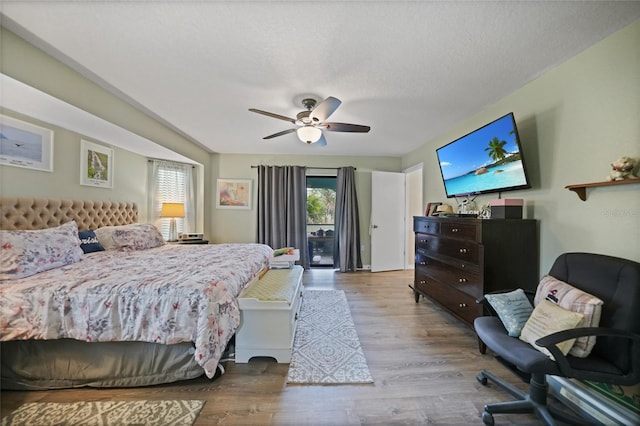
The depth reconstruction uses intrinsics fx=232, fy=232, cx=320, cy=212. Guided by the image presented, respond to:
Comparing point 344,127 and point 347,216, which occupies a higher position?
point 344,127

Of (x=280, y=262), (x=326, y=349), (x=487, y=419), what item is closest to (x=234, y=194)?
(x=280, y=262)

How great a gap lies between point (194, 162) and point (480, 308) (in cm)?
486

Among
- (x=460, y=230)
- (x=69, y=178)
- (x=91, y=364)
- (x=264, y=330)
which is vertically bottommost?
(x=91, y=364)

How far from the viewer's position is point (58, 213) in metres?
2.61

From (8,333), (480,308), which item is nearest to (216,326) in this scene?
(8,333)

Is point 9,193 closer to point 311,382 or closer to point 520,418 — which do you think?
point 311,382

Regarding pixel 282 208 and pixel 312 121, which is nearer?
pixel 312 121

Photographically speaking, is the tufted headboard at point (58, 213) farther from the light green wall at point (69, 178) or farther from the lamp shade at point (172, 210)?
the lamp shade at point (172, 210)

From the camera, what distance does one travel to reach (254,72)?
2080mm

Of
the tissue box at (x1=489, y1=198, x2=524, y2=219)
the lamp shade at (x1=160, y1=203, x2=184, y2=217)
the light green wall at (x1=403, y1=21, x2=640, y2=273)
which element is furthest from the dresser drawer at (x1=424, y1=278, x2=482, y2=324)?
→ the lamp shade at (x1=160, y1=203, x2=184, y2=217)

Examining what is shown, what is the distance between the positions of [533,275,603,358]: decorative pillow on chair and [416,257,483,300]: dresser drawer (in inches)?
23.0

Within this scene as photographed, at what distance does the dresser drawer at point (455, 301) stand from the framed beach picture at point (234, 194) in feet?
12.7

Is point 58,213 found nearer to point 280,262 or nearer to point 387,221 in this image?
point 280,262

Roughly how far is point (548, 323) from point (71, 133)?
4915 mm
